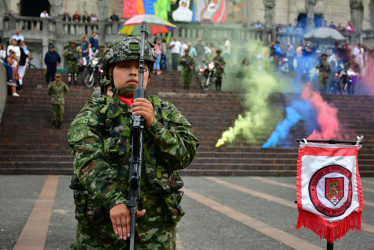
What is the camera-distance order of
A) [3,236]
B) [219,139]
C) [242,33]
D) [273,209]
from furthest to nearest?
1. [242,33]
2. [219,139]
3. [273,209]
4. [3,236]

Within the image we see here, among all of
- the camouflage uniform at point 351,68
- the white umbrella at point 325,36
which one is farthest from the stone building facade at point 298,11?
the camouflage uniform at point 351,68

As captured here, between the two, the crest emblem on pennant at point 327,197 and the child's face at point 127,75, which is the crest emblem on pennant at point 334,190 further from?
the child's face at point 127,75

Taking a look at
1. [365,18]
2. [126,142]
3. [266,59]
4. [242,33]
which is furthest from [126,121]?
[365,18]

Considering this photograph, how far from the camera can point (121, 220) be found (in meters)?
3.28

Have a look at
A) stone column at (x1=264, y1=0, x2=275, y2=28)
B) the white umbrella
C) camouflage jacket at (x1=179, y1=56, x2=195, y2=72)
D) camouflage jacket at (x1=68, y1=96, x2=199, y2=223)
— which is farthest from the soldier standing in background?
camouflage jacket at (x1=68, y1=96, x2=199, y2=223)

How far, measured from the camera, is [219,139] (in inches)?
814

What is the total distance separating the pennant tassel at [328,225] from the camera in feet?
19.0

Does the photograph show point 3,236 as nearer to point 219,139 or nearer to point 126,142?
point 126,142

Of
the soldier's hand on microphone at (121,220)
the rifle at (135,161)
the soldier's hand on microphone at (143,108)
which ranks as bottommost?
the soldier's hand on microphone at (121,220)

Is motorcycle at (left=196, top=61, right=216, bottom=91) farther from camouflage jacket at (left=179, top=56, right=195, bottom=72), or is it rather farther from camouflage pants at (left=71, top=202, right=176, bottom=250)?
camouflage pants at (left=71, top=202, right=176, bottom=250)

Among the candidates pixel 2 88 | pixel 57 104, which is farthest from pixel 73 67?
pixel 57 104

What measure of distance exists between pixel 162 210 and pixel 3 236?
16.3 feet

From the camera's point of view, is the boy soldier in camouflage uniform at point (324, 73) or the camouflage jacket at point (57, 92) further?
the boy soldier in camouflage uniform at point (324, 73)

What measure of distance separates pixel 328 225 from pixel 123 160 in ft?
9.31
